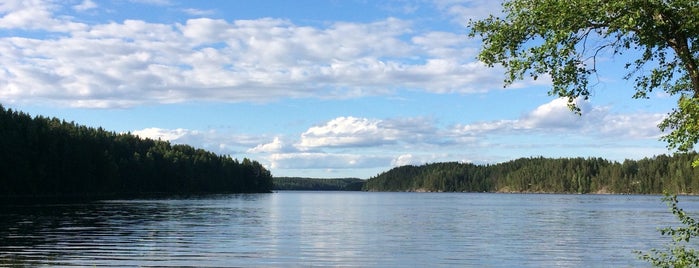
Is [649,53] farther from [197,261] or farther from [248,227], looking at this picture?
[248,227]

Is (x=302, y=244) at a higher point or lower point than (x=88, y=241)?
lower

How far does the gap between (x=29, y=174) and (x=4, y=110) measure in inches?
1601

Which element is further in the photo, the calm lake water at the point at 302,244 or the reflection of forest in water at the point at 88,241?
the calm lake water at the point at 302,244

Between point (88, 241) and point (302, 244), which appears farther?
point (302, 244)

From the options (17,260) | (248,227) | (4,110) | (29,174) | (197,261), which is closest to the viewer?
(17,260)

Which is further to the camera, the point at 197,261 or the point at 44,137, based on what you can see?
the point at 44,137

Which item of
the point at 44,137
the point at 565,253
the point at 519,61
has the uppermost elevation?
the point at 44,137

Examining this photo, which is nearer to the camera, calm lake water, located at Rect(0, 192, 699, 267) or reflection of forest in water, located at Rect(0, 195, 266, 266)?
reflection of forest in water, located at Rect(0, 195, 266, 266)

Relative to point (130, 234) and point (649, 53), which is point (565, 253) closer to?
point (649, 53)

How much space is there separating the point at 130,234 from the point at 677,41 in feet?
150

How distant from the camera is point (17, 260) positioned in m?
34.8

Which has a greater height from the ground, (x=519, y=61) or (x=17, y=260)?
(x=519, y=61)

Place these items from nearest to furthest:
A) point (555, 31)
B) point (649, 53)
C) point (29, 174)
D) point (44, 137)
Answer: point (555, 31) < point (649, 53) < point (29, 174) < point (44, 137)

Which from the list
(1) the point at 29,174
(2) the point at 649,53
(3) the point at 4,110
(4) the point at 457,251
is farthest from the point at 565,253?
(3) the point at 4,110
